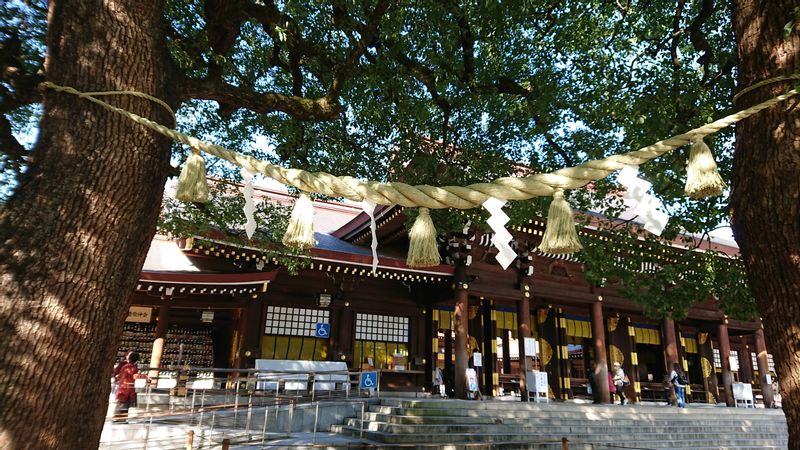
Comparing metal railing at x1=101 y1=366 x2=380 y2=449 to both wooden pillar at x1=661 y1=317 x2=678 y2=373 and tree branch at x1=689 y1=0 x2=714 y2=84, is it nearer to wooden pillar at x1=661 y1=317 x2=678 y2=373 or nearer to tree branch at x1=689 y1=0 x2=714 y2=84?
tree branch at x1=689 y1=0 x2=714 y2=84

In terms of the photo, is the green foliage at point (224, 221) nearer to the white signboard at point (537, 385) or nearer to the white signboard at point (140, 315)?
the white signboard at point (140, 315)

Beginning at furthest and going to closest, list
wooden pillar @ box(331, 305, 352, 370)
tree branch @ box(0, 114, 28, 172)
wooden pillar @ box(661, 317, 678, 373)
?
wooden pillar @ box(661, 317, 678, 373) < wooden pillar @ box(331, 305, 352, 370) < tree branch @ box(0, 114, 28, 172)

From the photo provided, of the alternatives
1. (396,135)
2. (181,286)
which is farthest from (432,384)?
(396,135)

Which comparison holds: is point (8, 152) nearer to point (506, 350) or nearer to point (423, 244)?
point (423, 244)

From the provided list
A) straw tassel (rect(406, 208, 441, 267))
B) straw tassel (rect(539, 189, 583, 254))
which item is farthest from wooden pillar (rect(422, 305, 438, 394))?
straw tassel (rect(539, 189, 583, 254))

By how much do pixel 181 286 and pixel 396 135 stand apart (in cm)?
572

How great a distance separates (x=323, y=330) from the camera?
11570mm

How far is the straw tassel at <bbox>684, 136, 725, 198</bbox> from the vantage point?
2.83 meters

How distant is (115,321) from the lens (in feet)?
8.13

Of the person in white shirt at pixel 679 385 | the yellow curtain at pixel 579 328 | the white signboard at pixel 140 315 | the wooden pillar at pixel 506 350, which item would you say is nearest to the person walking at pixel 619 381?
Result: the person in white shirt at pixel 679 385

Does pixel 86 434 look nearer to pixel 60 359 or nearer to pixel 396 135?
pixel 60 359

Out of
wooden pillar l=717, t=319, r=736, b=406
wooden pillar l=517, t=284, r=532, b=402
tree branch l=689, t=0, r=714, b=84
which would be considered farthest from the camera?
wooden pillar l=717, t=319, r=736, b=406

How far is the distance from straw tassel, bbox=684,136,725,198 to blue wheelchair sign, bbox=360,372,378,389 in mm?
7632

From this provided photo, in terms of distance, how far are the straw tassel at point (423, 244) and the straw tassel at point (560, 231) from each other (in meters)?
0.68
